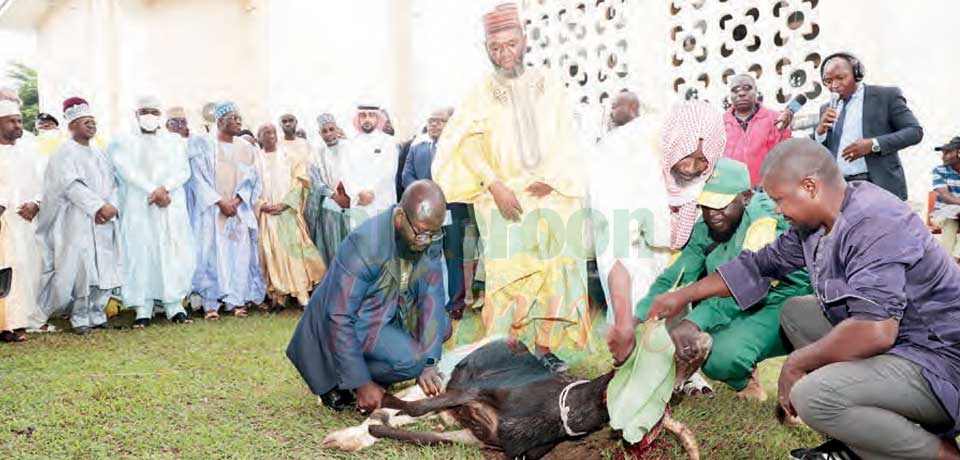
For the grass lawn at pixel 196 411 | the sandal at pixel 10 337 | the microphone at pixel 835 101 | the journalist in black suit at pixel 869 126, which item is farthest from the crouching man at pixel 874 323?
the sandal at pixel 10 337

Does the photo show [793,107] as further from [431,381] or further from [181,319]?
[181,319]

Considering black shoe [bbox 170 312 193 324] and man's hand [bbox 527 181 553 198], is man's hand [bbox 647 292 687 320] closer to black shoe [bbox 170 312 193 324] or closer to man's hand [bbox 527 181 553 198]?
man's hand [bbox 527 181 553 198]

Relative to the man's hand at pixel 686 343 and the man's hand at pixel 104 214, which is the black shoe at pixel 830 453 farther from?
the man's hand at pixel 104 214

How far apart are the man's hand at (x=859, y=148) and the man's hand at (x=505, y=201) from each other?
2501mm

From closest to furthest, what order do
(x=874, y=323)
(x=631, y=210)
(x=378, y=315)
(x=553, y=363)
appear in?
1. (x=874, y=323)
2. (x=631, y=210)
3. (x=378, y=315)
4. (x=553, y=363)

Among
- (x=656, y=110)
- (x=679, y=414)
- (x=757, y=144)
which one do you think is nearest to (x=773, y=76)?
(x=757, y=144)

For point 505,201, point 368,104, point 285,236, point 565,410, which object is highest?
point 368,104

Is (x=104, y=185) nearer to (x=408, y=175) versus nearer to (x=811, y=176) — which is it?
(x=408, y=175)

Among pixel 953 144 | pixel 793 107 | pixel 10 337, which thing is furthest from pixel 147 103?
pixel 953 144

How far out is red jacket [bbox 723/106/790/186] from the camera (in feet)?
16.9

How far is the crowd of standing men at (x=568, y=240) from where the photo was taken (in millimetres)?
2260

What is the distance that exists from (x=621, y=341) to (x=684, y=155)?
3.09 ft

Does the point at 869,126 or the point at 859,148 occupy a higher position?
the point at 869,126

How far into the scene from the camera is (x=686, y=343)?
2.67m
